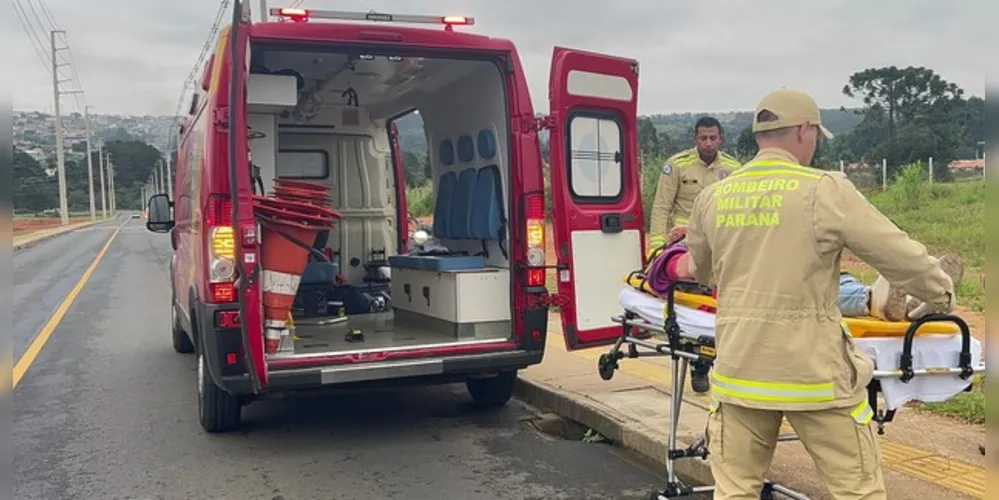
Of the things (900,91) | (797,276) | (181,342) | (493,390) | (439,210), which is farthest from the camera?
(900,91)

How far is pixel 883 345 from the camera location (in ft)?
11.6

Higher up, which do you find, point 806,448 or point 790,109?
point 790,109

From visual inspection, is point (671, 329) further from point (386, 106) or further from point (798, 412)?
point (386, 106)

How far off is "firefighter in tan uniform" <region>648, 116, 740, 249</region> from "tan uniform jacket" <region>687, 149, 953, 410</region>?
11.0ft

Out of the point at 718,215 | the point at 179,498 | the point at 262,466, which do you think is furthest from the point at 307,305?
the point at 718,215

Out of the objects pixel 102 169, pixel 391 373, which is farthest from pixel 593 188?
pixel 102 169

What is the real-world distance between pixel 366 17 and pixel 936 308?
3.88m

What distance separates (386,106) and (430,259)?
2.54 meters

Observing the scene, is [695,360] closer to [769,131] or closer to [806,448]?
[806,448]

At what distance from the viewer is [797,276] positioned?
307 centimetres

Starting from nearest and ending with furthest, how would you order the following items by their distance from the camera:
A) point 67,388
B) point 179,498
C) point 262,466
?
point 179,498
point 262,466
point 67,388

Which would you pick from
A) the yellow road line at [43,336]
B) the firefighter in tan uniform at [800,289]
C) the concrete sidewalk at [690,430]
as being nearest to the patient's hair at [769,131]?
the firefighter in tan uniform at [800,289]

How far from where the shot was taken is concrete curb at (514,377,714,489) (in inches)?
199

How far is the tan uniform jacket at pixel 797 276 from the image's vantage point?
3000mm
